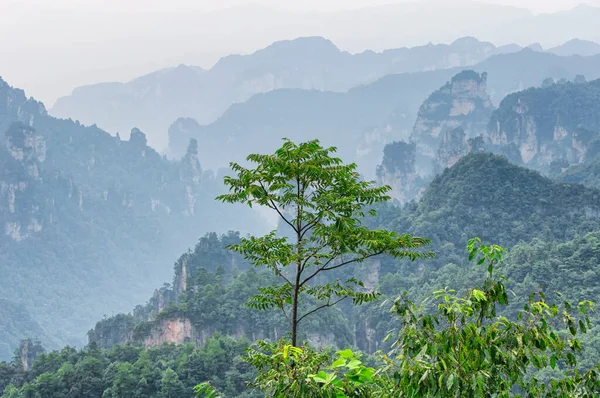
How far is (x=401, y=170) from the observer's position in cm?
11662

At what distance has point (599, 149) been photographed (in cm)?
8450

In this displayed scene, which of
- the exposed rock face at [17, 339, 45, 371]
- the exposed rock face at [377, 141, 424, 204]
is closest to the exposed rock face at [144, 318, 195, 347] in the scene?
the exposed rock face at [17, 339, 45, 371]

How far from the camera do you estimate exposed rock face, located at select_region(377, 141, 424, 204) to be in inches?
4596

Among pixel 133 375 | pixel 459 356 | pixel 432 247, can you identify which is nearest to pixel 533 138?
pixel 432 247

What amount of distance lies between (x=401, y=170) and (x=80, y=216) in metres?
81.7

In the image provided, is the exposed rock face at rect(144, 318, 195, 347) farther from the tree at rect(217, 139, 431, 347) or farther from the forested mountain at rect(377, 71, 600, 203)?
the forested mountain at rect(377, 71, 600, 203)

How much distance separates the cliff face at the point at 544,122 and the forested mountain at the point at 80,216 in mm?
79741

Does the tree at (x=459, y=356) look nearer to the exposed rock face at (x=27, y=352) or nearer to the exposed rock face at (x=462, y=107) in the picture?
the exposed rock face at (x=27, y=352)

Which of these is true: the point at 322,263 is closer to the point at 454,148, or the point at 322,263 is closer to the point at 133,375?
the point at 133,375

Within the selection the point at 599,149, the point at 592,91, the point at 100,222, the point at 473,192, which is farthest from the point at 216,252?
the point at 100,222

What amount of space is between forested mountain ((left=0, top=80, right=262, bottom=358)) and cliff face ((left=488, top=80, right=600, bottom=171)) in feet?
262

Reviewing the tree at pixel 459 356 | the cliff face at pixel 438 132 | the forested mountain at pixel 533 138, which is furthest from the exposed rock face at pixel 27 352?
the cliff face at pixel 438 132

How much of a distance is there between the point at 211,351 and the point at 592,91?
297ft

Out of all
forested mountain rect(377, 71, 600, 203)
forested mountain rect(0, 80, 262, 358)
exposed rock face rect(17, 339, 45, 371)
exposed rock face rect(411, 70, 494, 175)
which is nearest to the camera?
exposed rock face rect(17, 339, 45, 371)
